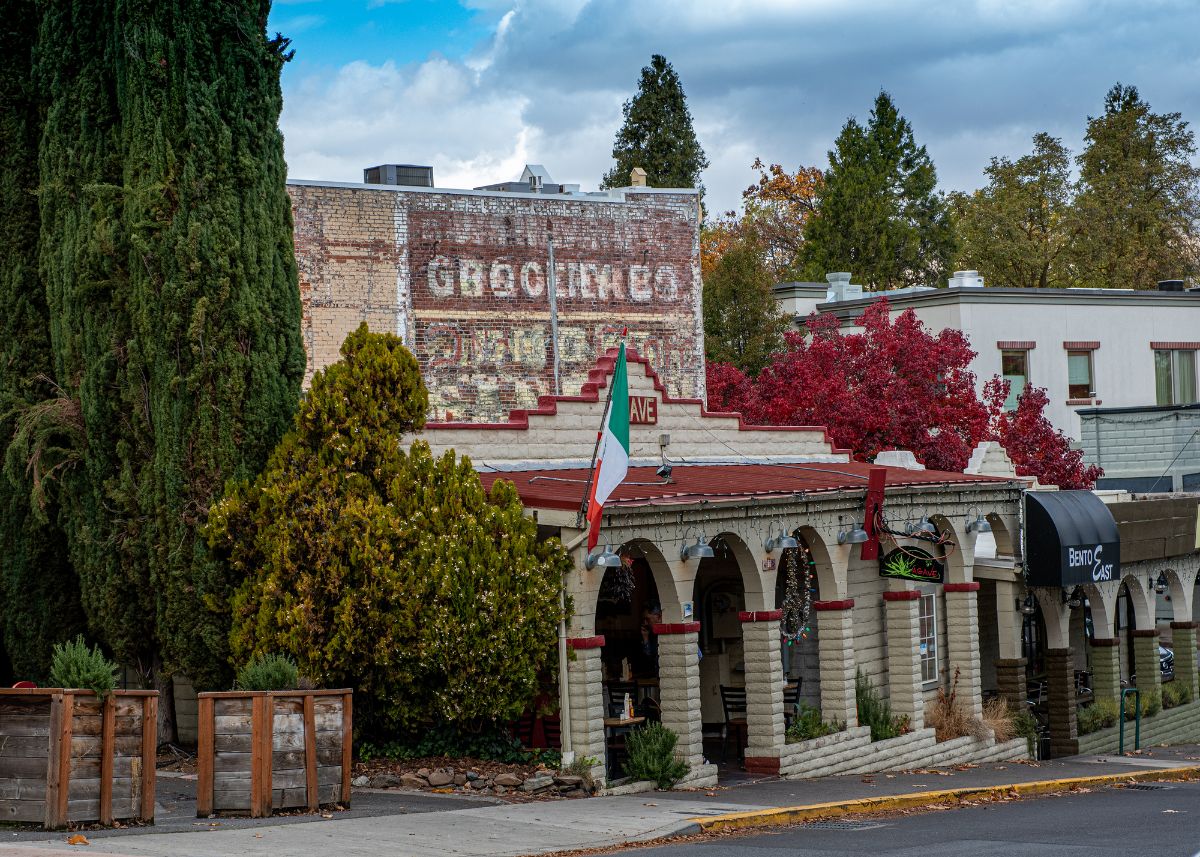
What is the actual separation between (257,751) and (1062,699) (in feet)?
53.4

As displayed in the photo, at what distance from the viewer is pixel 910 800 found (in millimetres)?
21203

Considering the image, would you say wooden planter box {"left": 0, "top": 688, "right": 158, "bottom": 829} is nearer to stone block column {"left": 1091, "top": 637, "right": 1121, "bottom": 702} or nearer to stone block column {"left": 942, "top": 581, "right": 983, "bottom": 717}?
stone block column {"left": 942, "top": 581, "right": 983, "bottom": 717}

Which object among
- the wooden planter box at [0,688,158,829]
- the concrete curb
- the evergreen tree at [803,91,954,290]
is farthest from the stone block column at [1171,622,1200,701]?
the evergreen tree at [803,91,954,290]

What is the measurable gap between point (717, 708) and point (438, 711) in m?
7.56

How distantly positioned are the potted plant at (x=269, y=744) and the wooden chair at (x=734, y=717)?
8.04 m

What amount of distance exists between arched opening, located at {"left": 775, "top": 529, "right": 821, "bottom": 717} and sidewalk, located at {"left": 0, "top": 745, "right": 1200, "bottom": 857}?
88.4 inches

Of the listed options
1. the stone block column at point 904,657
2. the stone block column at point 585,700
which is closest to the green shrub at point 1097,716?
the stone block column at point 904,657

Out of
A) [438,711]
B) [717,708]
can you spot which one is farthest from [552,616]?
[717,708]

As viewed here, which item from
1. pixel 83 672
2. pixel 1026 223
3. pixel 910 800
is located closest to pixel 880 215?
pixel 1026 223

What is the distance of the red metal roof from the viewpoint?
66.9 feet

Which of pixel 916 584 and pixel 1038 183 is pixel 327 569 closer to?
pixel 916 584

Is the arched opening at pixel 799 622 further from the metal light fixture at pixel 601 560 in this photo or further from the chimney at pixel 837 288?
the chimney at pixel 837 288

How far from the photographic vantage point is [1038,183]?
67.7m

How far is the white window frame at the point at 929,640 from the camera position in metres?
27.8
